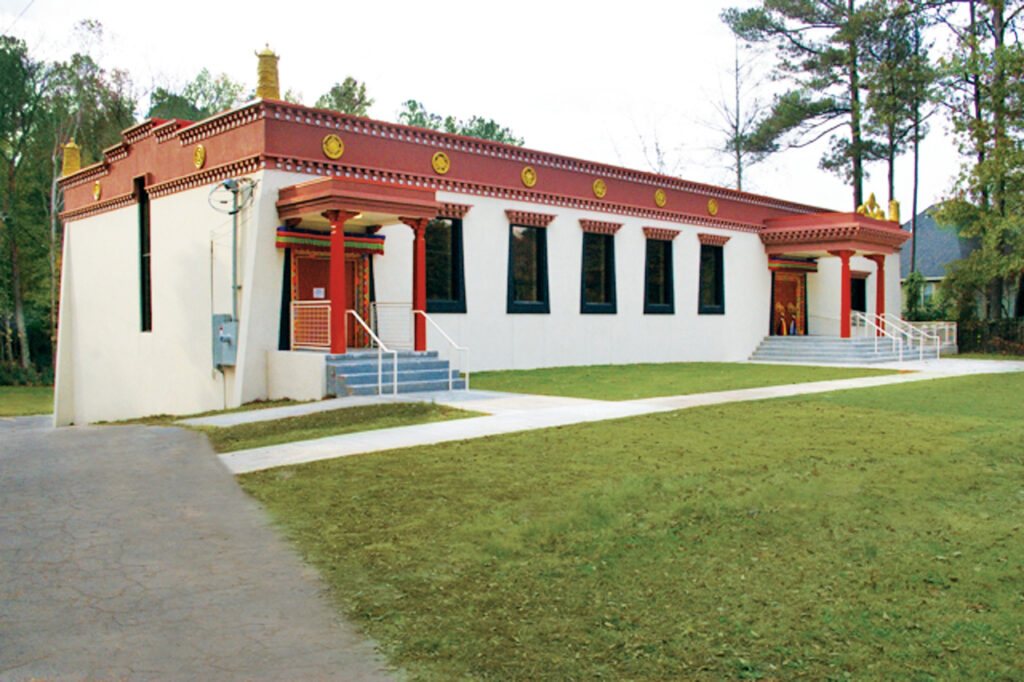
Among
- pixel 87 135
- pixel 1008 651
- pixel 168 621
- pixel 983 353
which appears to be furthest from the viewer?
pixel 87 135

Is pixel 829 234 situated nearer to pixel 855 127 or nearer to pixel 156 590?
pixel 855 127

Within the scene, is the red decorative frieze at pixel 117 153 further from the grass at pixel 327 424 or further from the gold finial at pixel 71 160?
the grass at pixel 327 424

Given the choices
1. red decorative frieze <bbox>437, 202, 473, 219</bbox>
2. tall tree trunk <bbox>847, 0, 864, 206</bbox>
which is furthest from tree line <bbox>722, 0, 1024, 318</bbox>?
red decorative frieze <bbox>437, 202, 473, 219</bbox>

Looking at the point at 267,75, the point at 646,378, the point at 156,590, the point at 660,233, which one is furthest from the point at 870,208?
the point at 156,590

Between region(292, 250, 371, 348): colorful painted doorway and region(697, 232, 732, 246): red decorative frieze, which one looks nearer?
region(292, 250, 371, 348): colorful painted doorway

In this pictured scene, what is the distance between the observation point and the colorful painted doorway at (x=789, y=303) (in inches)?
1198

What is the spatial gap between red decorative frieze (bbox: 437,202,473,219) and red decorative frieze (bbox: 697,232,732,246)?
964 centimetres

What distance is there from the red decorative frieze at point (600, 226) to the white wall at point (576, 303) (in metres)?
0.18

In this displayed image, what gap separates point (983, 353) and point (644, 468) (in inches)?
1170

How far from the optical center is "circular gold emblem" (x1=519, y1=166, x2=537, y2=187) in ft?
72.6

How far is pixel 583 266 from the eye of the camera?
928 inches

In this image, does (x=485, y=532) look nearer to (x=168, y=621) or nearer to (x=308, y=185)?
(x=168, y=621)

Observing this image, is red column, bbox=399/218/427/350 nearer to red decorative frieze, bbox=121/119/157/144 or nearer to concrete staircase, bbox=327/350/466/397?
concrete staircase, bbox=327/350/466/397

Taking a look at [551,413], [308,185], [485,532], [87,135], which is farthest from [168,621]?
[87,135]
